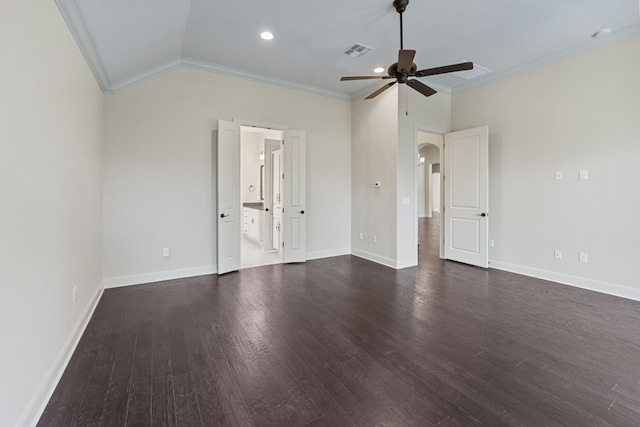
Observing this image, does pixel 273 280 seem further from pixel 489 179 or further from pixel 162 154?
pixel 489 179

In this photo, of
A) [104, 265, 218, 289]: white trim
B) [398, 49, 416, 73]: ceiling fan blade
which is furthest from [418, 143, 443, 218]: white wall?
[104, 265, 218, 289]: white trim

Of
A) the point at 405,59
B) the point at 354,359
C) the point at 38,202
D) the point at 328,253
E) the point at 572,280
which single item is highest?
the point at 405,59

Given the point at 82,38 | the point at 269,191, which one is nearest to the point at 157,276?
the point at 269,191

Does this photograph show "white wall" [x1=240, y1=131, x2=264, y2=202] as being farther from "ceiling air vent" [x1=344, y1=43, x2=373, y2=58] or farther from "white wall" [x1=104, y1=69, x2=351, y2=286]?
"ceiling air vent" [x1=344, y1=43, x2=373, y2=58]

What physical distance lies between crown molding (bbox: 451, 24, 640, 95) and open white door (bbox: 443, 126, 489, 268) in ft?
2.77

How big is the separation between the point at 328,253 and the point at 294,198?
1365 millimetres

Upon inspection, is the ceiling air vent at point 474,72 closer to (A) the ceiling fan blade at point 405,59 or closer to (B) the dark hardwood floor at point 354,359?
(A) the ceiling fan blade at point 405,59

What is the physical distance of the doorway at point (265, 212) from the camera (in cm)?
595

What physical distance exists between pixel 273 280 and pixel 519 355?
307cm

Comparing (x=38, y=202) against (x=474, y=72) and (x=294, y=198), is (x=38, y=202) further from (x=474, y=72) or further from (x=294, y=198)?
(x=474, y=72)

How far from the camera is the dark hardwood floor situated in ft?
5.68

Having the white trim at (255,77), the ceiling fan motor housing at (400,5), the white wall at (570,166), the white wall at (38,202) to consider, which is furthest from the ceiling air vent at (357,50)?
the white wall at (38,202)

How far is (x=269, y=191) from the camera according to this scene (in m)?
6.31

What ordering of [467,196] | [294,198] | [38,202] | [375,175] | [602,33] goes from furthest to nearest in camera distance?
[375,175] < [294,198] < [467,196] < [602,33] < [38,202]
